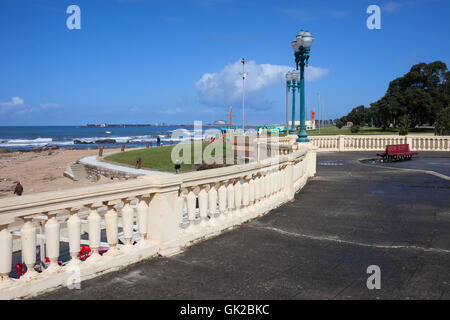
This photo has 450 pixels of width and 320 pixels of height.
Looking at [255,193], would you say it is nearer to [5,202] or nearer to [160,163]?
[5,202]

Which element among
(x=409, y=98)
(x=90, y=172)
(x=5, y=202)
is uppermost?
(x=409, y=98)

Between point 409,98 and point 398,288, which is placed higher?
point 409,98

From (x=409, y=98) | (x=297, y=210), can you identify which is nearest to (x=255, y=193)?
(x=297, y=210)

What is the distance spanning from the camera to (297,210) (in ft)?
27.9

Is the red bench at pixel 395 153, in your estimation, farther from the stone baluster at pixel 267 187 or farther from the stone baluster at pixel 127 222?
the stone baluster at pixel 127 222

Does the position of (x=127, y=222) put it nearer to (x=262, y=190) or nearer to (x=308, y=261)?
(x=308, y=261)

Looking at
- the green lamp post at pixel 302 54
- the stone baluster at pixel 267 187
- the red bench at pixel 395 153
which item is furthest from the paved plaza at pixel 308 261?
the red bench at pixel 395 153

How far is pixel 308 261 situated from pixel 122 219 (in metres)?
2.67

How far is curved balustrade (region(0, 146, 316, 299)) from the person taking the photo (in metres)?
3.82

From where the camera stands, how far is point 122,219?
5.18 meters

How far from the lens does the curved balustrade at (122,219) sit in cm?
382

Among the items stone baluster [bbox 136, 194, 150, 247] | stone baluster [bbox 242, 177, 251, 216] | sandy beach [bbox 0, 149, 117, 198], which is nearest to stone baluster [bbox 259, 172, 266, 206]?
stone baluster [bbox 242, 177, 251, 216]
